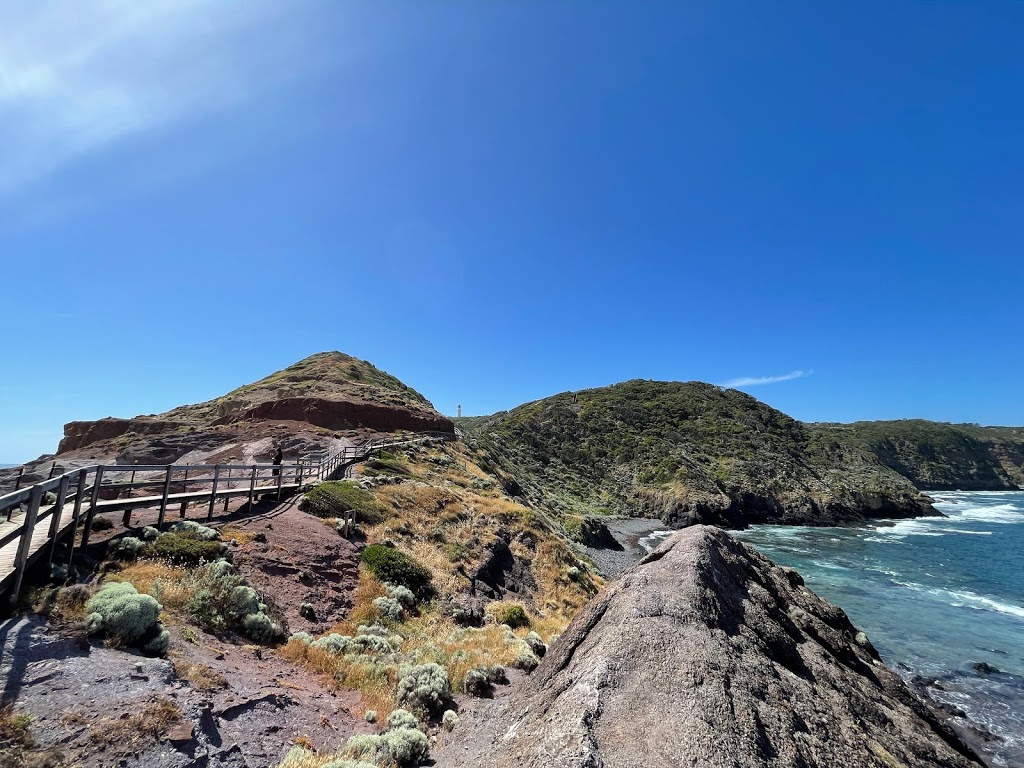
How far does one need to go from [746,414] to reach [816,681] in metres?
115

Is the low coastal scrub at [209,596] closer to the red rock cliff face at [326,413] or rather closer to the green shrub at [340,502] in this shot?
the green shrub at [340,502]

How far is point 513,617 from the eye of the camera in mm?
15320

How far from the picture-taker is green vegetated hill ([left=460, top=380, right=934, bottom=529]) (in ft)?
238

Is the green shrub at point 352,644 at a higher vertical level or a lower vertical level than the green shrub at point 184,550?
lower

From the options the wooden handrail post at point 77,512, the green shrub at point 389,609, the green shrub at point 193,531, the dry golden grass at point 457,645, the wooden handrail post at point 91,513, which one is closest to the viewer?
the wooden handrail post at point 77,512

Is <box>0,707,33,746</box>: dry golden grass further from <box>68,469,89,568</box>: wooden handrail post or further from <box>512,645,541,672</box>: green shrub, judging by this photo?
<box>512,645,541,672</box>: green shrub

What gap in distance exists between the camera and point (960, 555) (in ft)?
156

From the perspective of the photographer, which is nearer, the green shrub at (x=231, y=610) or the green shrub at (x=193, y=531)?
the green shrub at (x=231, y=610)

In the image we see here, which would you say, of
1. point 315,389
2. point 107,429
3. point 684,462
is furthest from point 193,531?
point 684,462

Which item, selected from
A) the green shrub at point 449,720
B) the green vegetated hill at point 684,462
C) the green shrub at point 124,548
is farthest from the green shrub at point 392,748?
the green vegetated hill at point 684,462

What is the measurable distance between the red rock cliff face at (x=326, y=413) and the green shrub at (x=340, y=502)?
105ft

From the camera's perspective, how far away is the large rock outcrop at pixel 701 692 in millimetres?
4336

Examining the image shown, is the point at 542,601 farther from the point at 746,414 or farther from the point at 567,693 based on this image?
the point at 746,414

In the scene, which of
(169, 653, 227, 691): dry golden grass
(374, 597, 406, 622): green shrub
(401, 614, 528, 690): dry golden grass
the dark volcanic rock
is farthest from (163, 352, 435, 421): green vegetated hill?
(169, 653, 227, 691): dry golden grass
